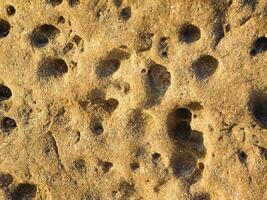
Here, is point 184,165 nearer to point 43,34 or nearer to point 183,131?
point 183,131

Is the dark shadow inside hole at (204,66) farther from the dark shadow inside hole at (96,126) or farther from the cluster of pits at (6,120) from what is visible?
the cluster of pits at (6,120)

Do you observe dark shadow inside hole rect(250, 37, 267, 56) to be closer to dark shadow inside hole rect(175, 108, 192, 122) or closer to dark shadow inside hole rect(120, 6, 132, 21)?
dark shadow inside hole rect(175, 108, 192, 122)

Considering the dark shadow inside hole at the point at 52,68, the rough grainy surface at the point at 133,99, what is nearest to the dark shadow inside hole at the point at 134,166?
the rough grainy surface at the point at 133,99

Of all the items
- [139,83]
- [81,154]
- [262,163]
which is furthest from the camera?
[81,154]

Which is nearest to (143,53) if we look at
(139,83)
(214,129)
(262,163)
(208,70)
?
(139,83)

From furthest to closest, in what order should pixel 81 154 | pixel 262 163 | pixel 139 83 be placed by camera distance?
pixel 81 154 → pixel 139 83 → pixel 262 163

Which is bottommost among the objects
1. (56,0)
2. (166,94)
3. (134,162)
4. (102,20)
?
(134,162)

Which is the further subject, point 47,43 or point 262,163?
point 47,43

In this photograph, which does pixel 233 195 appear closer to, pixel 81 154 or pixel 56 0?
pixel 81 154
